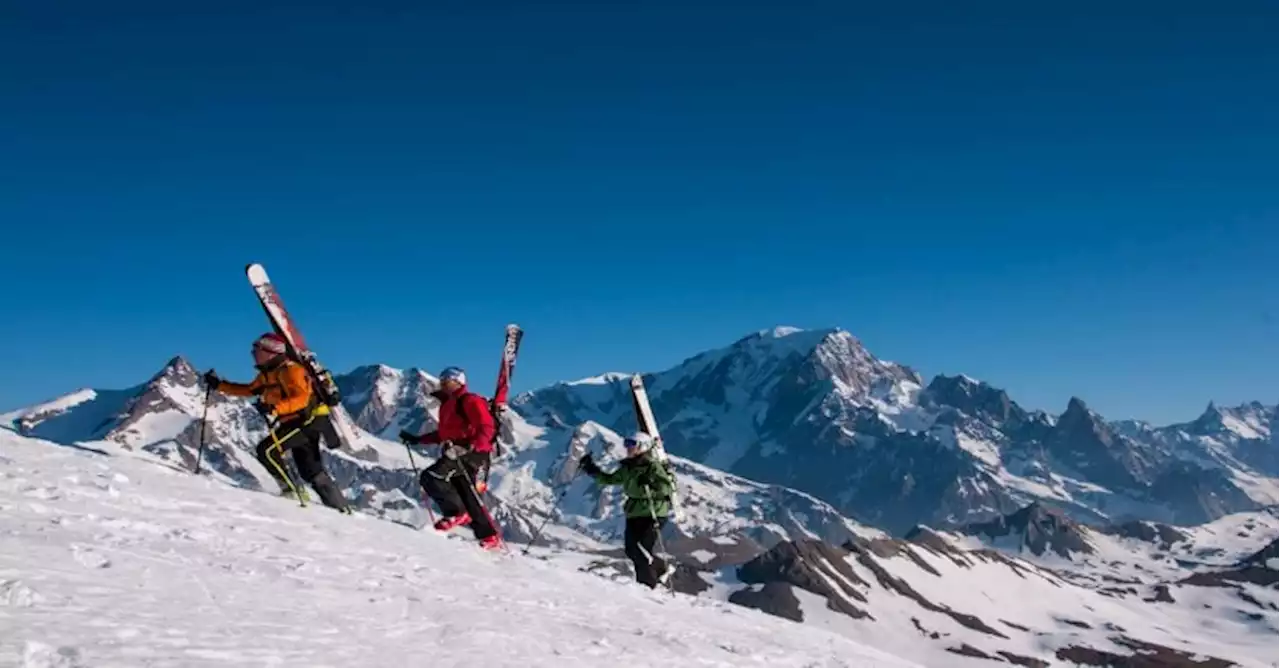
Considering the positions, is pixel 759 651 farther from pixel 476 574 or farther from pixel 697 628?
pixel 476 574

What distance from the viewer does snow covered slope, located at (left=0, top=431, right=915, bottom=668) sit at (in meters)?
8.48

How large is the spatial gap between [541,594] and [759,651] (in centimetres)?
355

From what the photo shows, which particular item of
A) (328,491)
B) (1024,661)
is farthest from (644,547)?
(1024,661)

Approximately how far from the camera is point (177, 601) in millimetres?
9703

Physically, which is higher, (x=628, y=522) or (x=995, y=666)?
(x=628, y=522)

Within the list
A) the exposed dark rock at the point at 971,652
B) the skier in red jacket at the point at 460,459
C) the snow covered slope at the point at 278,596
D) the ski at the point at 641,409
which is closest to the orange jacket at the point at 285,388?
the snow covered slope at the point at 278,596

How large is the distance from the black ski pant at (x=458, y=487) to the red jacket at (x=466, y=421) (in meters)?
0.29

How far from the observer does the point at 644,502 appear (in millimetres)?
20203

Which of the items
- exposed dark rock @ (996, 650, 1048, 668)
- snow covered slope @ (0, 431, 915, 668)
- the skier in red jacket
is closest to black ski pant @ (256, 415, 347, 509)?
snow covered slope @ (0, 431, 915, 668)

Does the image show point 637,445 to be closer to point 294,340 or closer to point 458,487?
point 458,487

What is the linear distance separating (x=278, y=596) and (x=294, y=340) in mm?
10595

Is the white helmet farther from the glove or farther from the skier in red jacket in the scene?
the glove

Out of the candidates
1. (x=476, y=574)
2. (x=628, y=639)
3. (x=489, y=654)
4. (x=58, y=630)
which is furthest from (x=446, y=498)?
(x=58, y=630)

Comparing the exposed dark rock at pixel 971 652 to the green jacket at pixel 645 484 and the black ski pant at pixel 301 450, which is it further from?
the black ski pant at pixel 301 450
